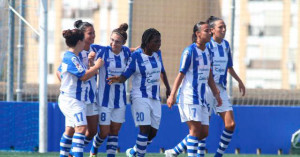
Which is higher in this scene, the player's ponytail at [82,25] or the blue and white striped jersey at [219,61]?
the player's ponytail at [82,25]

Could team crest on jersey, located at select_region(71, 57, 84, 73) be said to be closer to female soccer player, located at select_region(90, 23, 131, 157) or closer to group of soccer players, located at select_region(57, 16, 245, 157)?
group of soccer players, located at select_region(57, 16, 245, 157)

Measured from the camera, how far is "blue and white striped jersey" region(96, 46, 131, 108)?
10.7 meters

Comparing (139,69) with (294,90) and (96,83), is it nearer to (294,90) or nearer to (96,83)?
(96,83)

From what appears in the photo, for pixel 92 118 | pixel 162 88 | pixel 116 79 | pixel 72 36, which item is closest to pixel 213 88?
pixel 116 79

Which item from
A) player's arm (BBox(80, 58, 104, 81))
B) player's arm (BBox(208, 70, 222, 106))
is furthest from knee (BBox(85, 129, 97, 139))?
player's arm (BBox(208, 70, 222, 106))

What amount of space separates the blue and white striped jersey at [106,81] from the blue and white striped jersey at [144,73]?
0.46 ft

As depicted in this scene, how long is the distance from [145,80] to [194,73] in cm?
71

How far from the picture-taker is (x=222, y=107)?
11.5 metres

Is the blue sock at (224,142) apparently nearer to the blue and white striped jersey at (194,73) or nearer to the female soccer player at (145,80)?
the blue and white striped jersey at (194,73)

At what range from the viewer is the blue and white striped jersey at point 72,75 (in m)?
9.72

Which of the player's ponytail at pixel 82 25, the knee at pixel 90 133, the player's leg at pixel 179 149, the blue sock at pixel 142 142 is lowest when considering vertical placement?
the player's leg at pixel 179 149

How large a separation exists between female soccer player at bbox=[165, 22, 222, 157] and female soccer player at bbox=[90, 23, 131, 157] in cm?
86

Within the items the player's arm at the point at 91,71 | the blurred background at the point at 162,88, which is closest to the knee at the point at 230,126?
the player's arm at the point at 91,71

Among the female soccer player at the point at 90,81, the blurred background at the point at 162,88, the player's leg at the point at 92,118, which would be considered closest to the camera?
the female soccer player at the point at 90,81
